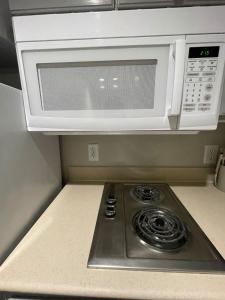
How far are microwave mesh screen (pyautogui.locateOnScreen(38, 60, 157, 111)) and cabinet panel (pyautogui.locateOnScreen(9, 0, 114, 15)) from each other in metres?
0.18

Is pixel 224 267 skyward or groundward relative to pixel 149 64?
groundward

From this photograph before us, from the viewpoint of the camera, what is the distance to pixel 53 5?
590mm

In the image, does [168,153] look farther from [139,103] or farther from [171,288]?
[171,288]

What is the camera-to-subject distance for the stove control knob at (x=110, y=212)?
731mm

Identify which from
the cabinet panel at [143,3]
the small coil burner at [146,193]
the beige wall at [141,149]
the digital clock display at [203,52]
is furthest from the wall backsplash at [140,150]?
the cabinet panel at [143,3]

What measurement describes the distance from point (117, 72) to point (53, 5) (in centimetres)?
31

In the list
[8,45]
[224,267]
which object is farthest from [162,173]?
[8,45]

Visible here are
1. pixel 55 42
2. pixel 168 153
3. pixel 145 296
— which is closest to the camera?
pixel 145 296

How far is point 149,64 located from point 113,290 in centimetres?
71

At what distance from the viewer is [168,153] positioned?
1.05 meters

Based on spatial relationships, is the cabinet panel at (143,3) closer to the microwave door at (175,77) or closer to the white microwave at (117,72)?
the white microwave at (117,72)

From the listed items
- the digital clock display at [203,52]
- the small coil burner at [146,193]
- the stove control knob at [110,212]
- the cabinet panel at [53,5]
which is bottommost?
the small coil burner at [146,193]

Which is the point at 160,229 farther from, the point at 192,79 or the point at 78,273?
the point at 192,79

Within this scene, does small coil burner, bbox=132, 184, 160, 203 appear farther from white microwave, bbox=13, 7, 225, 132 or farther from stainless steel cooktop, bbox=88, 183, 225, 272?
white microwave, bbox=13, 7, 225, 132
